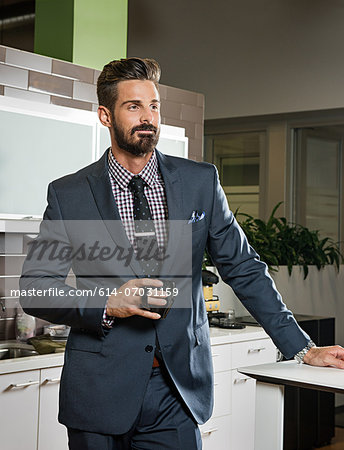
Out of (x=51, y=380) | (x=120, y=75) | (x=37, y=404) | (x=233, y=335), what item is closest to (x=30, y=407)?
(x=37, y=404)

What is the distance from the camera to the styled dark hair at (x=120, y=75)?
1.80 m

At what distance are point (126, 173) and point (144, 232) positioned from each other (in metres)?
0.17

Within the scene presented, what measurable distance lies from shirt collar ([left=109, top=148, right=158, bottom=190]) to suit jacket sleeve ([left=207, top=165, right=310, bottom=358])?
177mm

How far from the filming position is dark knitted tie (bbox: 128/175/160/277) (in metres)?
1.79

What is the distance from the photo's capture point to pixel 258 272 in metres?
1.88

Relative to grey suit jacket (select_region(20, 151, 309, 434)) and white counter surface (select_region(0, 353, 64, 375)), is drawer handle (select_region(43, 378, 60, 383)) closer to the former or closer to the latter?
white counter surface (select_region(0, 353, 64, 375))

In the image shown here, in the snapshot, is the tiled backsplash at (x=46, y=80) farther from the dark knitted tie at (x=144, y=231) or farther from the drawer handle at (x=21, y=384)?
the dark knitted tie at (x=144, y=231)

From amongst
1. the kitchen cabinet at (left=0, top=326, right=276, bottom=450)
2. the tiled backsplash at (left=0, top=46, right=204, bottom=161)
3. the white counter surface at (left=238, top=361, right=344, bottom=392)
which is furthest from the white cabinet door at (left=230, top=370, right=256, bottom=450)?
the white counter surface at (left=238, top=361, right=344, bottom=392)

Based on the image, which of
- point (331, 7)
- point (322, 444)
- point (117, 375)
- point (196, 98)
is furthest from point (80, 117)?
point (331, 7)

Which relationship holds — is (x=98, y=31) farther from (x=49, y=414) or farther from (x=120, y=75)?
(x=120, y=75)

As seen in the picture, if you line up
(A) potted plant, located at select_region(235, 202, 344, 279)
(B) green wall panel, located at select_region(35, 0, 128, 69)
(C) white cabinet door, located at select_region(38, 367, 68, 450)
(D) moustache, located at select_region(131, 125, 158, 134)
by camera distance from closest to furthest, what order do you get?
(D) moustache, located at select_region(131, 125, 158, 134) → (C) white cabinet door, located at select_region(38, 367, 68, 450) → (B) green wall panel, located at select_region(35, 0, 128, 69) → (A) potted plant, located at select_region(235, 202, 344, 279)

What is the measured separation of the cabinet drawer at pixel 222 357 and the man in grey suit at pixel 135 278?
191cm

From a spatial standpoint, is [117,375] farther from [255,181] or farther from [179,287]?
[255,181]

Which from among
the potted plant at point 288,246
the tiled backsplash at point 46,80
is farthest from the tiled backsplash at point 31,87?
the potted plant at point 288,246
